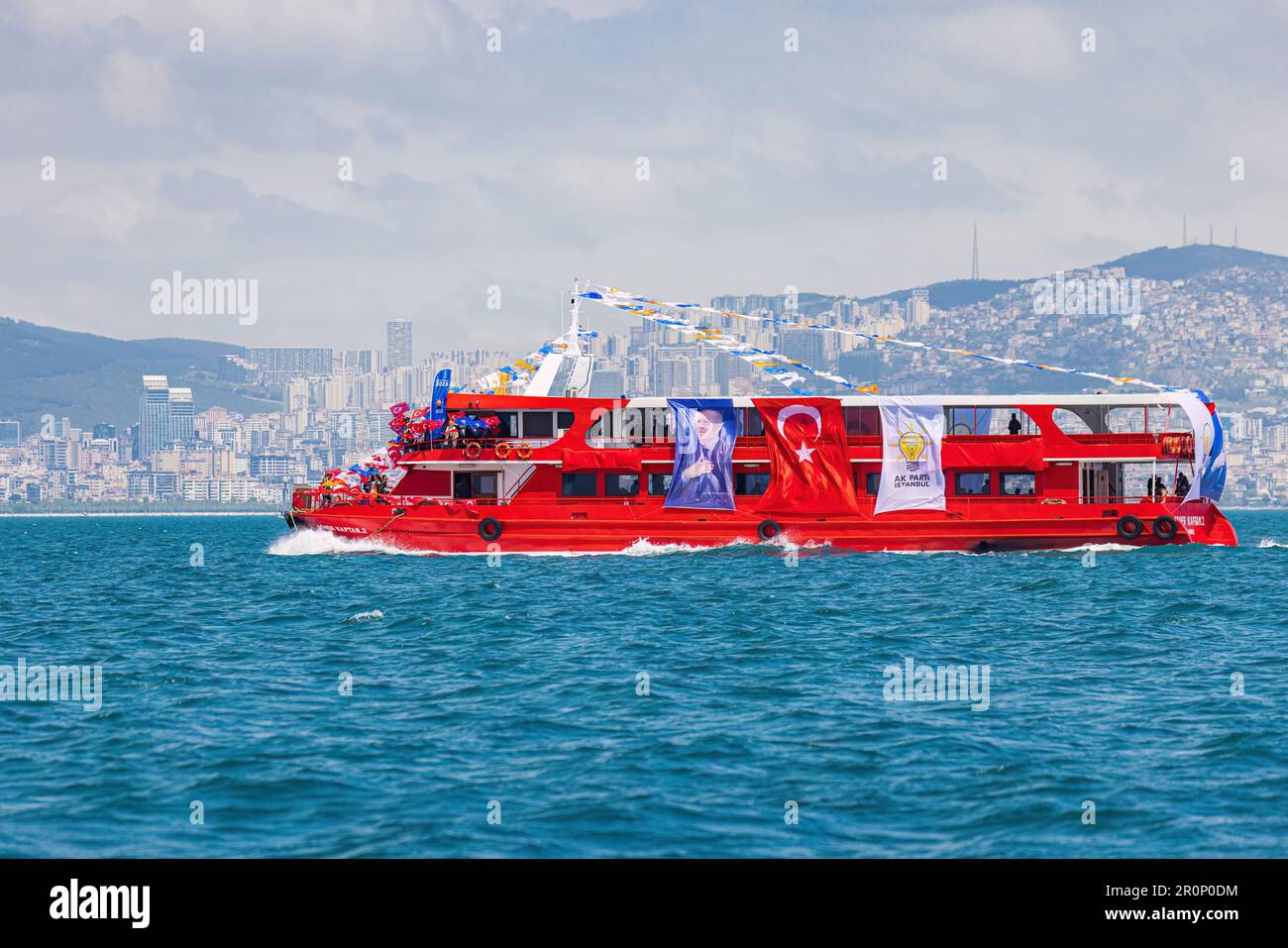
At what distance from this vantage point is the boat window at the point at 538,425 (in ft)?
166

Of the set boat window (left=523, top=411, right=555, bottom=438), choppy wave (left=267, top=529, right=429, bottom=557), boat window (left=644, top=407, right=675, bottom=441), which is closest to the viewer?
choppy wave (left=267, top=529, right=429, bottom=557)

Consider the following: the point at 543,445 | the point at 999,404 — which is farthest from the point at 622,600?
the point at 999,404

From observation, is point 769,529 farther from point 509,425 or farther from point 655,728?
point 655,728

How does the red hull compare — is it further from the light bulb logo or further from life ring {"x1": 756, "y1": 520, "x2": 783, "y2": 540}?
the light bulb logo

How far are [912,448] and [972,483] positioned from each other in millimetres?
3214

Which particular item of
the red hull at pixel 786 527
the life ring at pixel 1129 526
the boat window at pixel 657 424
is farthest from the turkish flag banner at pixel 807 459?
the life ring at pixel 1129 526

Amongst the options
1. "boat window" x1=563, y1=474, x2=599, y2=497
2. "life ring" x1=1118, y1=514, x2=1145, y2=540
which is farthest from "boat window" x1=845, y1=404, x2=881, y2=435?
"boat window" x1=563, y1=474, x2=599, y2=497

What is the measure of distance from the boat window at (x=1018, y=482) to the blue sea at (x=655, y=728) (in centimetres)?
1380

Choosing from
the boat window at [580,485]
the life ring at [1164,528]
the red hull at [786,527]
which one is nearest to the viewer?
the red hull at [786,527]

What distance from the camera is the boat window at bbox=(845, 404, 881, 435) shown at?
4959 cm

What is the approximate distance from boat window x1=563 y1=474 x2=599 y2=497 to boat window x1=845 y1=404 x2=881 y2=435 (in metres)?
8.83

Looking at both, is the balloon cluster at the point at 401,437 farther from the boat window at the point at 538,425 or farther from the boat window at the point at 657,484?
the boat window at the point at 657,484

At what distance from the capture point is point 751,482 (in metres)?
49.8
